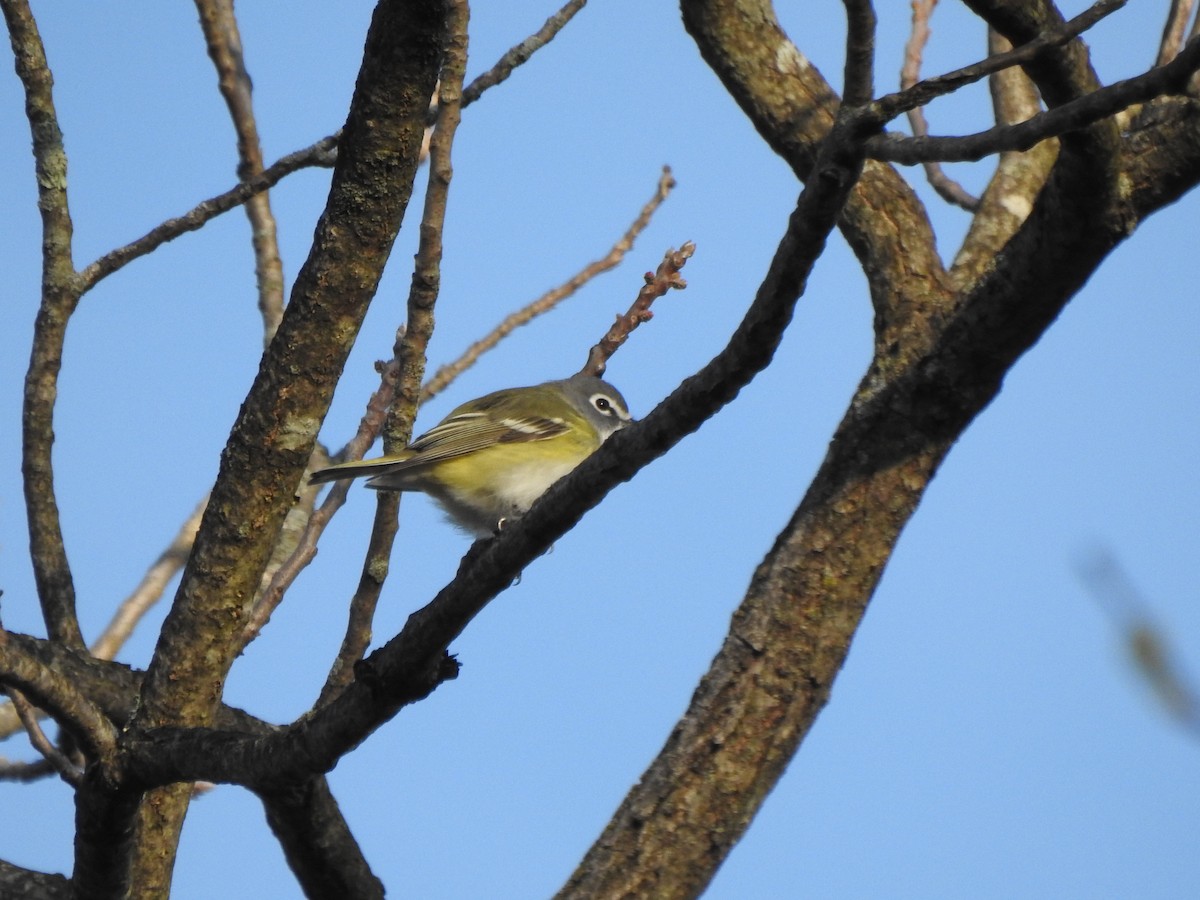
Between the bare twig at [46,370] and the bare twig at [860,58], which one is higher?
the bare twig at [46,370]

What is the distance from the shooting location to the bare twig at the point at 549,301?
545 centimetres

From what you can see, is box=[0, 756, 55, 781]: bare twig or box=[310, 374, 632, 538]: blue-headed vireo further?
box=[310, 374, 632, 538]: blue-headed vireo

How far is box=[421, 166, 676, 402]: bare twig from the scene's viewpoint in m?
5.45

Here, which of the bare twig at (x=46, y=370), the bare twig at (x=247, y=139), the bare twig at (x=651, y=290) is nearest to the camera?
the bare twig at (x=46, y=370)

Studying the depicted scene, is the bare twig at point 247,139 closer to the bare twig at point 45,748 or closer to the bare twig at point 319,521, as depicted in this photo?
the bare twig at point 319,521

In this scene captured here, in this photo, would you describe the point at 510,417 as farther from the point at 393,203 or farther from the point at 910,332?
the point at 393,203

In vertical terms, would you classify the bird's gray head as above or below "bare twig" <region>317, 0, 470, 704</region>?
above

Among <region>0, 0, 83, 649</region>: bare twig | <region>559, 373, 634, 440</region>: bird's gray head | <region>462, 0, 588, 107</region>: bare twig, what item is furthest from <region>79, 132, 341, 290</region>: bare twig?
<region>559, 373, 634, 440</region>: bird's gray head

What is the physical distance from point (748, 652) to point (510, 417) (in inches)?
138

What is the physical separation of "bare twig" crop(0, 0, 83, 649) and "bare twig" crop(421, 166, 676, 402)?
161 cm

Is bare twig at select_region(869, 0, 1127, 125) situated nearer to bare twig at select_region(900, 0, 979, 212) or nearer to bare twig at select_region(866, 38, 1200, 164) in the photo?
bare twig at select_region(866, 38, 1200, 164)

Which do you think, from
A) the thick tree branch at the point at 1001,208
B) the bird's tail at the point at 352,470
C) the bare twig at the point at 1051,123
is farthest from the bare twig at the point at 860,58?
the bird's tail at the point at 352,470

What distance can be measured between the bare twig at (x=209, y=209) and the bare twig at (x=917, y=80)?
2.42 metres

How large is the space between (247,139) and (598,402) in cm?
271
